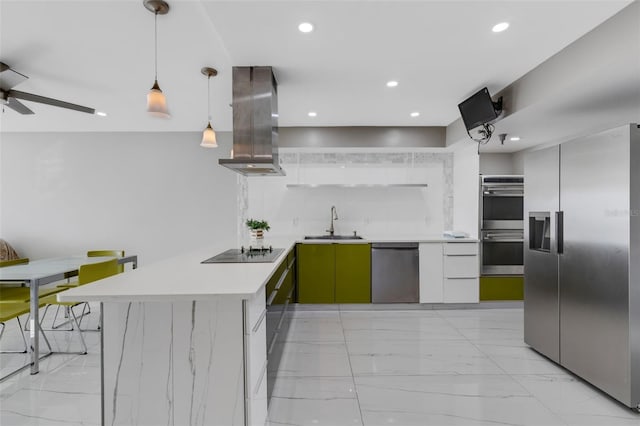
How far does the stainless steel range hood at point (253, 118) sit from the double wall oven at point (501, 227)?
9.49 feet

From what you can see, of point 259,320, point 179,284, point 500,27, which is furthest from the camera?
point 500,27

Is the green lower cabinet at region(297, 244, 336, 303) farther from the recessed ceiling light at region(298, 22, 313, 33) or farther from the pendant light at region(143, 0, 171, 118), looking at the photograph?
the recessed ceiling light at region(298, 22, 313, 33)

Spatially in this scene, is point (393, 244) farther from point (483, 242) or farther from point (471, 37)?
point (471, 37)

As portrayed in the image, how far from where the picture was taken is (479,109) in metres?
3.02

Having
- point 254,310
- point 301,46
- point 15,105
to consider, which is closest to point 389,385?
point 254,310

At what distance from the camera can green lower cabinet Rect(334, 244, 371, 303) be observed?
3.99 metres

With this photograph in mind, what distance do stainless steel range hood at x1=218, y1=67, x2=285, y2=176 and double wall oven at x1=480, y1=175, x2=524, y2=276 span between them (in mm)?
2892

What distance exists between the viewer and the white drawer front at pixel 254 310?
148 centimetres

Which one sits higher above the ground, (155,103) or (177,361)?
(155,103)

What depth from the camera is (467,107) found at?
3.16m

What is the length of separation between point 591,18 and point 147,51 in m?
3.00

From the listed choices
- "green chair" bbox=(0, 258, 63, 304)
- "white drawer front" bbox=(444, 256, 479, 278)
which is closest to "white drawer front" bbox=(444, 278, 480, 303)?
"white drawer front" bbox=(444, 256, 479, 278)

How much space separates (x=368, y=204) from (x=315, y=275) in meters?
1.37

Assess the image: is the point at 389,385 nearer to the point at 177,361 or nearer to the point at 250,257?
the point at 250,257
